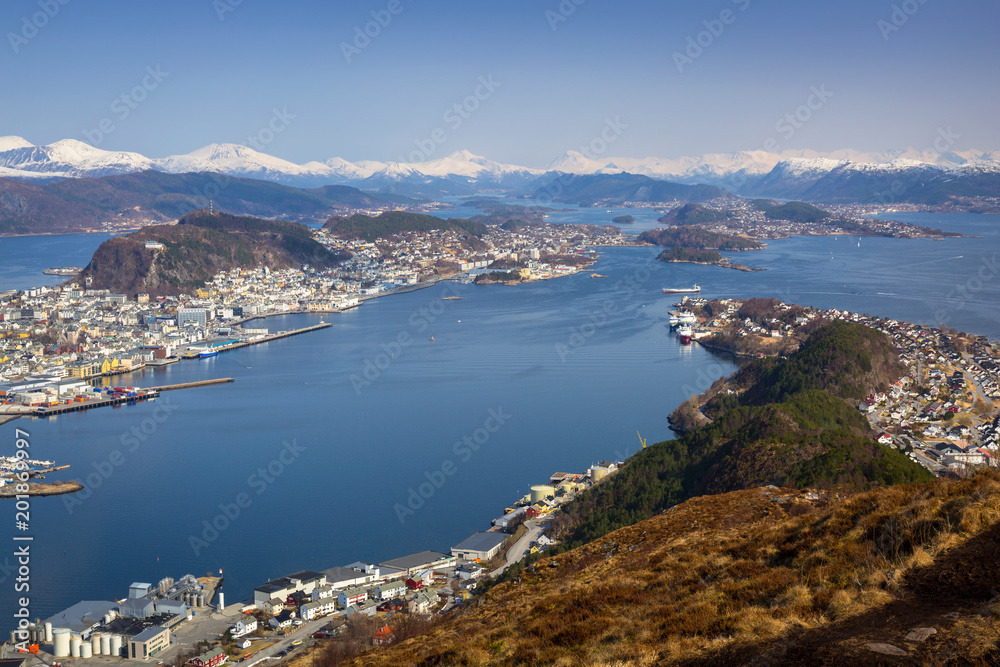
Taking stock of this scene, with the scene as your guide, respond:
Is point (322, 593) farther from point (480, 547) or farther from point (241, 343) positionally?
point (241, 343)

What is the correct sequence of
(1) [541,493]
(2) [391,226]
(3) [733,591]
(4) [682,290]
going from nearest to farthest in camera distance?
(3) [733,591]
(1) [541,493]
(4) [682,290]
(2) [391,226]

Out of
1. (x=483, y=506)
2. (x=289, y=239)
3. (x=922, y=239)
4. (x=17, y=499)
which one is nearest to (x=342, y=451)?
(x=483, y=506)

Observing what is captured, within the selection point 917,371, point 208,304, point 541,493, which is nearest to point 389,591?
point 541,493

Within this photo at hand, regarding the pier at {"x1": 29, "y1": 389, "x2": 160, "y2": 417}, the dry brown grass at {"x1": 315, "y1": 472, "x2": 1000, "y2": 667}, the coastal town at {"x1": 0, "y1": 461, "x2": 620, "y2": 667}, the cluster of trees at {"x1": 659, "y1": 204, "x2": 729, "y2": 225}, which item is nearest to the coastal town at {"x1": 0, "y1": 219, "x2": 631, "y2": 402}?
the pier at {"x1": 29, "y1": 389, "x2": 160, "y2": 417}

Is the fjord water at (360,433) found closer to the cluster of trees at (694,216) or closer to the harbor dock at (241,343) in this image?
the harbor dock at (241,343)

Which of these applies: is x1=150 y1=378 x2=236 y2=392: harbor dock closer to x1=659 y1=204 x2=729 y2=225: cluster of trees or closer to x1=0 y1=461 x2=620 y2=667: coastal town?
x1=0 y1=461 x2=620 y2=667: coastal town

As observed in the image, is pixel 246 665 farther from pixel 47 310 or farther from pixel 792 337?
pixel 47 310
